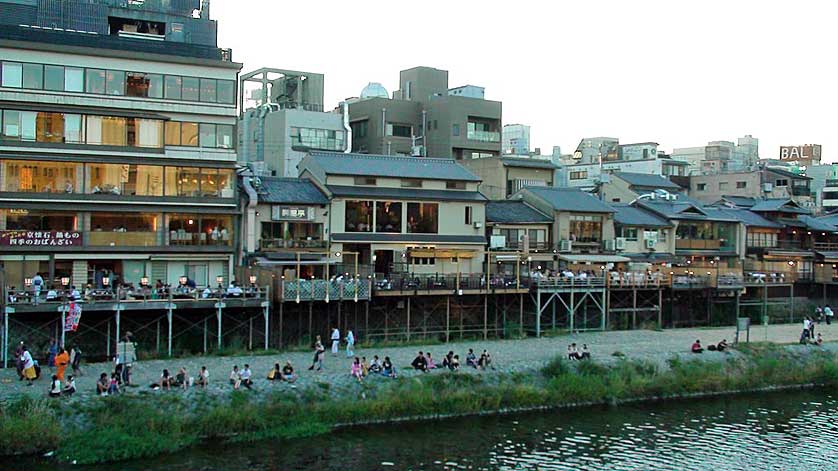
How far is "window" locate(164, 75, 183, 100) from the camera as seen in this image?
44250mm

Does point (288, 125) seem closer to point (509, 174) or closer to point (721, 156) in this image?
point (509, 174)

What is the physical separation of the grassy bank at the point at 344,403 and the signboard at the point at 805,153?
91.6 m

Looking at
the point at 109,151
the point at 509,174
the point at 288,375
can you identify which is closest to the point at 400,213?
the point at 109,151

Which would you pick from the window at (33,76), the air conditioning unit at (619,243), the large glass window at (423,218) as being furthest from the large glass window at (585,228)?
the window at (33,76)

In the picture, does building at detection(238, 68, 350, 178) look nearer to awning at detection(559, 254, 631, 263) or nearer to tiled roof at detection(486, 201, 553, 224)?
tiled roof at detection(486, 201, 553, 224)

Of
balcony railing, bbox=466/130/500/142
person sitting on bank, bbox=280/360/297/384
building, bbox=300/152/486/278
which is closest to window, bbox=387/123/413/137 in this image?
balcony railing, bbox=466/130/500/142

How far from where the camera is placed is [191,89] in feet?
147

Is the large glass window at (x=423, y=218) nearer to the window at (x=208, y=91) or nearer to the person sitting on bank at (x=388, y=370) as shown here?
the window at (x=208, y=91)

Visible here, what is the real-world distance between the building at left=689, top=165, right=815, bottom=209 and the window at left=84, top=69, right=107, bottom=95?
6023cm

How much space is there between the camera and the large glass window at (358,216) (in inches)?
1917


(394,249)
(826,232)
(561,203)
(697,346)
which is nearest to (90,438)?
(394,249)

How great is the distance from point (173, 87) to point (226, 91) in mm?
2595

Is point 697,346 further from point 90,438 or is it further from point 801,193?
point 801,193

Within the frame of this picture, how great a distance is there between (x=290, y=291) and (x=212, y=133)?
9453mm
